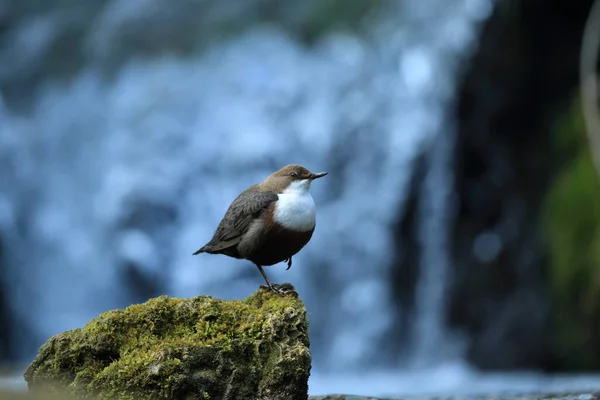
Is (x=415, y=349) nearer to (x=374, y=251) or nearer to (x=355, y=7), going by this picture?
(x=374, y=251)

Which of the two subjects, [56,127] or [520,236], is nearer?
[520,236]

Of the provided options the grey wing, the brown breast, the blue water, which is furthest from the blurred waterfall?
the brown breast

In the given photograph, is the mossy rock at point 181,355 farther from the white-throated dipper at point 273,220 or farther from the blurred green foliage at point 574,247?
the blurred green foliage at point 574,247

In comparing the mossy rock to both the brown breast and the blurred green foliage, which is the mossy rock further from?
the blurred green foliage

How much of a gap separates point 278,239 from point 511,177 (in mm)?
8194

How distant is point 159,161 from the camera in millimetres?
14688

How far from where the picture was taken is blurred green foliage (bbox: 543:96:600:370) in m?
11.6

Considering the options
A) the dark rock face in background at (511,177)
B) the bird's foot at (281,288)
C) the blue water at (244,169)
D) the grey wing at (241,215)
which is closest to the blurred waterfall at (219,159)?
the blue water at (244,169)

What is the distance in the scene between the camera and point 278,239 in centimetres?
551

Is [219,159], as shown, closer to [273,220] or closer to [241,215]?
[241,215]

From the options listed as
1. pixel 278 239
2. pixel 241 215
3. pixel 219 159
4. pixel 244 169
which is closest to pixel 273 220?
pixel 278 239

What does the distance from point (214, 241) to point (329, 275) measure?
25.7 feet

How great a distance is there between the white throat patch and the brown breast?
32 millimetres

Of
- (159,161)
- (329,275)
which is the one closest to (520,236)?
(329,275)
